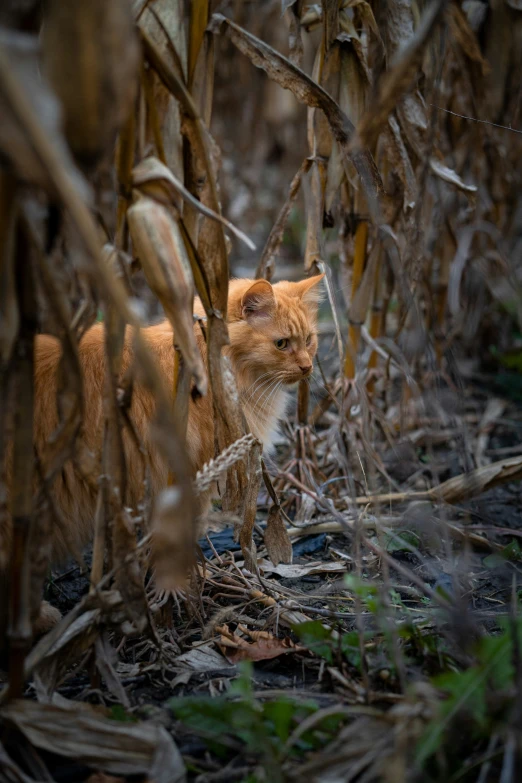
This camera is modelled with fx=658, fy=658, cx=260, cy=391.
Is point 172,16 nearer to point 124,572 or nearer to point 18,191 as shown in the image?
point 18,191

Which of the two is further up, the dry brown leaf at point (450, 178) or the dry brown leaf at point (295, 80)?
the dry brown leaf at point (295, 80)

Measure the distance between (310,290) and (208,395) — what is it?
688mm

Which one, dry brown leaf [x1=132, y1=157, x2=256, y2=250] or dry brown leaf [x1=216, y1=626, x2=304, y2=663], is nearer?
dry brown leaf [x1=132, y1=157, x2=256, y2=250]

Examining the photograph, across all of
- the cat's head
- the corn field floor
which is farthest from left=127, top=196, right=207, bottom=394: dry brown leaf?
the cat's head

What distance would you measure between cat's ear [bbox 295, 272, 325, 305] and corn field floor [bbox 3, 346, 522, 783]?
1.64 ft

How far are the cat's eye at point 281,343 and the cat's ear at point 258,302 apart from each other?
10cm

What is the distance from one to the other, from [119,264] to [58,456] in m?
0.35

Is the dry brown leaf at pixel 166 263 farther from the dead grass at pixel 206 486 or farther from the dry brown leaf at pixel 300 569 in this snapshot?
the dry brown leaf at pixel 300 569

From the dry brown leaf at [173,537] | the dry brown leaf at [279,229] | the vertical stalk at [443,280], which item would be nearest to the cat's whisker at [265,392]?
the dry brown leaf at [279,229]

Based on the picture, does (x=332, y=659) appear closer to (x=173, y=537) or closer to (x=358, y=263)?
(x=173, y=537)

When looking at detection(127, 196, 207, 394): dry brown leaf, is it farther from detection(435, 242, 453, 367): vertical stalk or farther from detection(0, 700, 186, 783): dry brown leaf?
detection(435, 242, 453, 367): vertical stalk

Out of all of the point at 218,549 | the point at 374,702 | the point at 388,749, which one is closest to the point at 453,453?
the point at 218,549

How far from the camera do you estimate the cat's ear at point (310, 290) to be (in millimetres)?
2194

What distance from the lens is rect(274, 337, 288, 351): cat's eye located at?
2.23m
